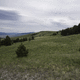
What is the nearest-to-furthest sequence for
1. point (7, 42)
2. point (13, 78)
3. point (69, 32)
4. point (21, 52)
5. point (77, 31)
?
point (13, 78) → point (21, 52) → point (7, 42) → point (77, 31) → point (69, 32)

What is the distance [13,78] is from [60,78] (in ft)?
18.1

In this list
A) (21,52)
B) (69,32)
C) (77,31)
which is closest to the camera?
(21,52)

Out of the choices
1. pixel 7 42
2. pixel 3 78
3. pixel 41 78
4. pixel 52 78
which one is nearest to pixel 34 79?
pixel 41 78

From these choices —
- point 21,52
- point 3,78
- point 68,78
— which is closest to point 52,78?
point 68,78

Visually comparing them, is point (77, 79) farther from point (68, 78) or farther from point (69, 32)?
point (69, 32)

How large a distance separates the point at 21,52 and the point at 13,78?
31.0 feet

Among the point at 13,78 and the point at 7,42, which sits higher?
the point at 7,42

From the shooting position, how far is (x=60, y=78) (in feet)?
24.2

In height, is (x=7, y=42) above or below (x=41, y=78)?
above

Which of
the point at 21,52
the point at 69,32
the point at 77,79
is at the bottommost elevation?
the point at 77,79

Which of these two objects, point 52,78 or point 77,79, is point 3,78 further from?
point 77,79

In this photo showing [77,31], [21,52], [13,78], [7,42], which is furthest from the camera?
[77,31]

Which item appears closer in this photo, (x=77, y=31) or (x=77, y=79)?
(x=77, y=79)

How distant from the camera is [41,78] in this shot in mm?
7539
